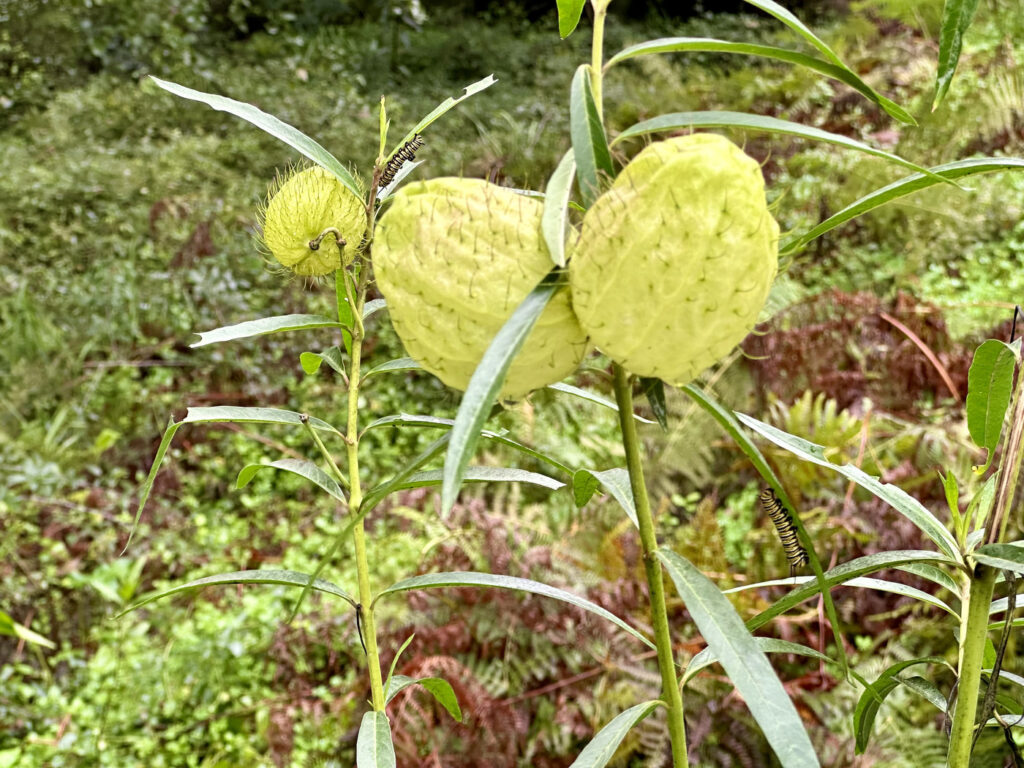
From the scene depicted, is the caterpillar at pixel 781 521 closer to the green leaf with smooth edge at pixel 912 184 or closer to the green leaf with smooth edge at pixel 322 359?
the green leaf with smooth edge at pixel 912 184

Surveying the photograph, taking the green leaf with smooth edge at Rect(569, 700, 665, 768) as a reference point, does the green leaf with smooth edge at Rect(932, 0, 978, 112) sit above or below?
above

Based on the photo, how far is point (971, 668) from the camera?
0.41 metres

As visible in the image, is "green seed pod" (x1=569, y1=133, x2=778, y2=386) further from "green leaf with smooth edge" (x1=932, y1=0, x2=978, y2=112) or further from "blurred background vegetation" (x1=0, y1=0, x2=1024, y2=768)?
"blurred background vegetation" (x1=0, y1=0, x2=1024, y2=768)

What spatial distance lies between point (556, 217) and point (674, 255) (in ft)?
0.14

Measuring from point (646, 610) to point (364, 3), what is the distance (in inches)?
192

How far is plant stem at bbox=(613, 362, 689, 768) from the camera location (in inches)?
13.4

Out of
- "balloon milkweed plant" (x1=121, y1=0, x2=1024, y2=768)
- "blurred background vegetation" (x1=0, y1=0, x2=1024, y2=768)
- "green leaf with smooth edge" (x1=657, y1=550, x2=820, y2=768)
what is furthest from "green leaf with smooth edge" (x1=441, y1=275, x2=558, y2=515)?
"blurred background vegetation" (x1=0, y1=0, x2=1024, y2=768)

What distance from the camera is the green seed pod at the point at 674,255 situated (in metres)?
0.29

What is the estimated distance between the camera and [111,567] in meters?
2.07

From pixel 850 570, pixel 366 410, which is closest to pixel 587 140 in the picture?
pixel 850 570

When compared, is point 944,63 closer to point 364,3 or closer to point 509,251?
point 509,251

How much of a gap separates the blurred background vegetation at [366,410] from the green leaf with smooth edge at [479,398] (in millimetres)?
825

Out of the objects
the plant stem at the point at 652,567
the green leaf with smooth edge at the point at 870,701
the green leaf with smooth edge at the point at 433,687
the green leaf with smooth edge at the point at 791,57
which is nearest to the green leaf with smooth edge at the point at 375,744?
the green leaf with smooth edge at the point at 433,687

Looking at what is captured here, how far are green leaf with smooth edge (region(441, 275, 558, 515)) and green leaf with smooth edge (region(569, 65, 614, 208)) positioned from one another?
0.06 m
